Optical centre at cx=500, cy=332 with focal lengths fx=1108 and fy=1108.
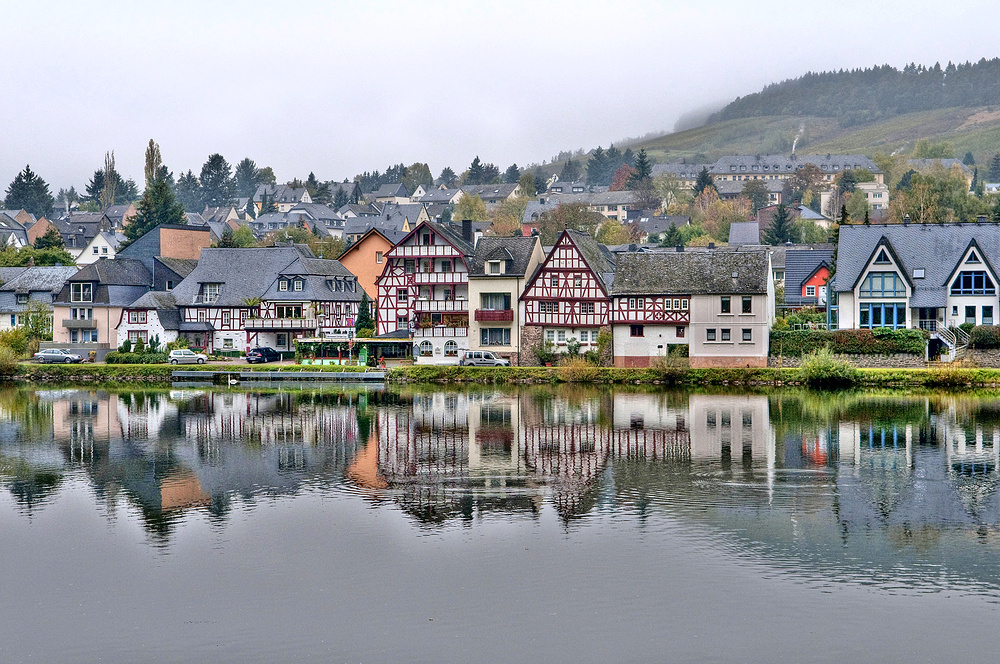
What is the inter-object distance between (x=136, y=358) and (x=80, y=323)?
29.4ft

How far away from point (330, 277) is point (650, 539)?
186 ft

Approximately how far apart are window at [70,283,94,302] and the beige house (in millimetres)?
28669

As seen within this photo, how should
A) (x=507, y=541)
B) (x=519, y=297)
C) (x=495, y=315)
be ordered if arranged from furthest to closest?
(x=519, y=297)
(x=495, y=315)
(x=507, y=541)

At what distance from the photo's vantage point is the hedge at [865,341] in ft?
199

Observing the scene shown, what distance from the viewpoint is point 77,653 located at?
19359 mm

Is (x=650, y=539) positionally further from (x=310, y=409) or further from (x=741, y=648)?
(x=310, y=409)

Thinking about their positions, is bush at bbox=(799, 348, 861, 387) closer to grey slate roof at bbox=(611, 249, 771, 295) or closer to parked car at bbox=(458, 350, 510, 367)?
grey slate roof at bbox=(611, 249, 771, 295)

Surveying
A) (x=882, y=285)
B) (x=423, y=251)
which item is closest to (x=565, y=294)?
(x=423, y=251)

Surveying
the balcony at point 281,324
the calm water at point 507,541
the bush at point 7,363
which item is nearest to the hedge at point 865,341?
the calm water at point 507,541

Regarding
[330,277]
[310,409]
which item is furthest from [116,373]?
[310,409]

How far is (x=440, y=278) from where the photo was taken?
7375cm

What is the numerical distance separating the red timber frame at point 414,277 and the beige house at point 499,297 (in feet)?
5.36

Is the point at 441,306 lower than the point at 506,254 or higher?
lower

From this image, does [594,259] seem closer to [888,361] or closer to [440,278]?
[440,278]
